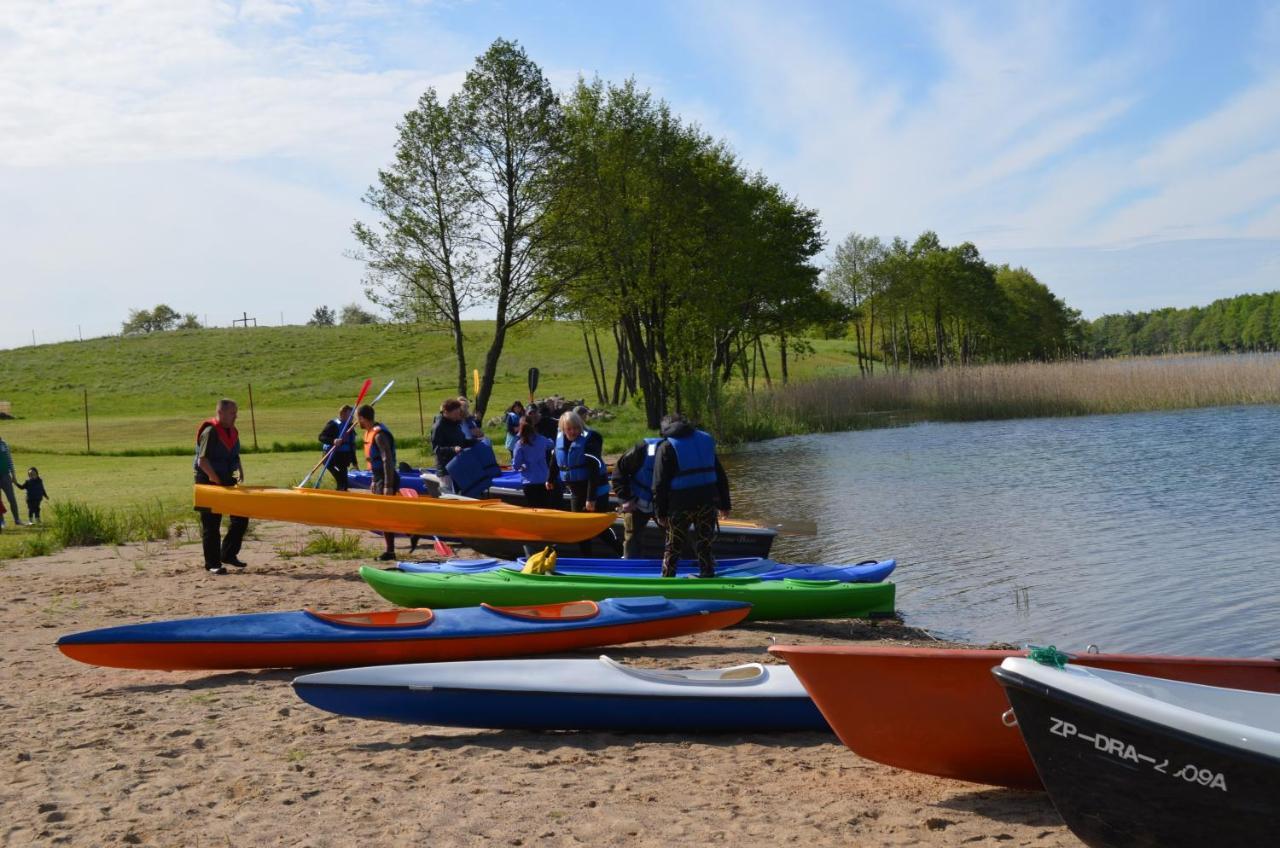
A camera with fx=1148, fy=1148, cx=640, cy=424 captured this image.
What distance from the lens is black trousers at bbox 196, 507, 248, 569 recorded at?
11.4 meters

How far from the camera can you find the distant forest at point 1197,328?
121625 millimetres

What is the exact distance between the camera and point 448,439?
44.3ft

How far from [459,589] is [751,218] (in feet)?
110

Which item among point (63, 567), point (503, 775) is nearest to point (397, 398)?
point (63, 567)

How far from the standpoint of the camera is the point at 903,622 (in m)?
9.86

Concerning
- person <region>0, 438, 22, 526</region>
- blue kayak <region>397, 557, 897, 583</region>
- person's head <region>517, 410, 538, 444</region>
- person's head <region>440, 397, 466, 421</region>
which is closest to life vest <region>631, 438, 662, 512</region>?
blue kayak <region>397, 557, 897, 583</region>

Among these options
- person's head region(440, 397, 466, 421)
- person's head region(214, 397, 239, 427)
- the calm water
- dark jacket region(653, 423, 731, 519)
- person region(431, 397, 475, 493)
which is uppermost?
person's head region(214, 397, 239, 427)

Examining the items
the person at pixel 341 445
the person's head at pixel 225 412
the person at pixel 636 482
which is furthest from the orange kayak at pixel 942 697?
the person at pixel 341 445

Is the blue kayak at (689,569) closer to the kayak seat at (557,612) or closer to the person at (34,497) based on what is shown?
the kayak seat at (557,612)

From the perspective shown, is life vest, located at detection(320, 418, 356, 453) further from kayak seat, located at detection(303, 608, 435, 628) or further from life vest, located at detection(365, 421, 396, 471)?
→ kayak seat, located at detection(303, 608, 435, 628)

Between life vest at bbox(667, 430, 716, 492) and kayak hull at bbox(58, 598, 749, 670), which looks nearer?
kayak hull at bbox(58, 598, 749, 670)

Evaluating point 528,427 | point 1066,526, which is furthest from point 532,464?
point 1066,526

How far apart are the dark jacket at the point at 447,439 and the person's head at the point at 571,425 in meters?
2.80

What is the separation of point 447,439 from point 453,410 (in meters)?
0.45
